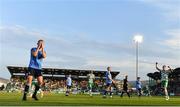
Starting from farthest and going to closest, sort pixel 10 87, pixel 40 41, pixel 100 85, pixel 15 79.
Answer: pixel 15 79
pixel 100 85
pixel 10 87
pixel 40 41

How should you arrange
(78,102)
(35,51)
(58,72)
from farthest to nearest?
(58,72), (78,102), (35,51)

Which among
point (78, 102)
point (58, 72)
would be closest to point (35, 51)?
point (78, 102)

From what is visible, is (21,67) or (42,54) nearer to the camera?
(42,54)

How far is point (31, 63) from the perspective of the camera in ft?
56.3

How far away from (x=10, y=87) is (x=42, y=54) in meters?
62.1

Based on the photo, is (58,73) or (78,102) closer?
(78,102)

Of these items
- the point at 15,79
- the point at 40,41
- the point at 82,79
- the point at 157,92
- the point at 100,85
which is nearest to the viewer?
the point at 40,41

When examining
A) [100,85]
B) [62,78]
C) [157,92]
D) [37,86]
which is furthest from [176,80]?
[37,86]

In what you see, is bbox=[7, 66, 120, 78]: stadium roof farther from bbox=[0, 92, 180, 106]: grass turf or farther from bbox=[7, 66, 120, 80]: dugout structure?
bbox=[0, 92, 180, 106]: grass turf

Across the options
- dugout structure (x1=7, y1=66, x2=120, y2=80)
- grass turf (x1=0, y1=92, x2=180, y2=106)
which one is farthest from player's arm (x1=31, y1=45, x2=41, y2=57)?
dugout structure (x1=7, y1=66, x2=120, y2=80)

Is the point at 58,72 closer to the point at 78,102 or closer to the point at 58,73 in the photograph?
the point at 58,73

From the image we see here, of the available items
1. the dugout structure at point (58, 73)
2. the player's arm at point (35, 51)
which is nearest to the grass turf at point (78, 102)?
the player's arm at point (35, 51)

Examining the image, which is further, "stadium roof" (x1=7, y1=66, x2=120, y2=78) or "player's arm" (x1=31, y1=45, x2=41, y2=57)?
"stadium roof" (x1=7, y1=66, x2=120, y2=78)

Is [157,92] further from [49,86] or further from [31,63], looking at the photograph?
[31,63]
